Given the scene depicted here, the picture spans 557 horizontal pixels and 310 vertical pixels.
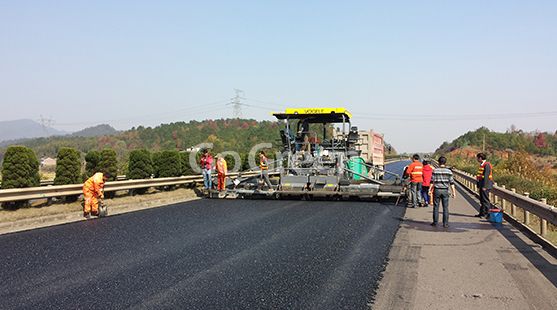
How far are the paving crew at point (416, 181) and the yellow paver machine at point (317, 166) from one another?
0.60 m

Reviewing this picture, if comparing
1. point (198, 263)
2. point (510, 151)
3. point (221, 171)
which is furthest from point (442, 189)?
point (510, 151)

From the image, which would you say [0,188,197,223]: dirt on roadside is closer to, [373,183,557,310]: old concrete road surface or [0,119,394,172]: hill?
[373,183,557,310]: old concrete road surface

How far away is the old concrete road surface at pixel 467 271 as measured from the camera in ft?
17.0

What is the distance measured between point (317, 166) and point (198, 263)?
423 inches

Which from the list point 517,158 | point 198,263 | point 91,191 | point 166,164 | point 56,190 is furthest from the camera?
point 517,158

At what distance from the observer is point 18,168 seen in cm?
1280

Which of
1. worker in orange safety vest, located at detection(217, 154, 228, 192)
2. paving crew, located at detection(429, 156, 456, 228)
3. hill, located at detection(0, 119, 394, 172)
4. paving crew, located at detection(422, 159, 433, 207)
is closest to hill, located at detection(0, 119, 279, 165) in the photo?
hill, located at detection(0, 119, 394, 172)

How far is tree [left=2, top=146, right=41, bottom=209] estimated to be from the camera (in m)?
12.6

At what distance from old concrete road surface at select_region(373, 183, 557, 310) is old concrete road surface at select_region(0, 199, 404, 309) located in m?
0.33

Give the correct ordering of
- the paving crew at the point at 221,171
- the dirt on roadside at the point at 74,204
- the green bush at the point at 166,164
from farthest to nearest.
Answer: the green bush at the point at 166,164 → the paving crew at the point at 221,171 → the dirt on roadside at the point at 74,204

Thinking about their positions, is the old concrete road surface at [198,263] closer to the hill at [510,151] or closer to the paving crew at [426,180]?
the paving crew at [426,180]

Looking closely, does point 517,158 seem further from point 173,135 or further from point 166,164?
point 173,135

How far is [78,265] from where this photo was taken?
671 cm

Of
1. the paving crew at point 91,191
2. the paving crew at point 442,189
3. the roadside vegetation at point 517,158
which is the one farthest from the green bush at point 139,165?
the roadside vegetation at point 517,158
